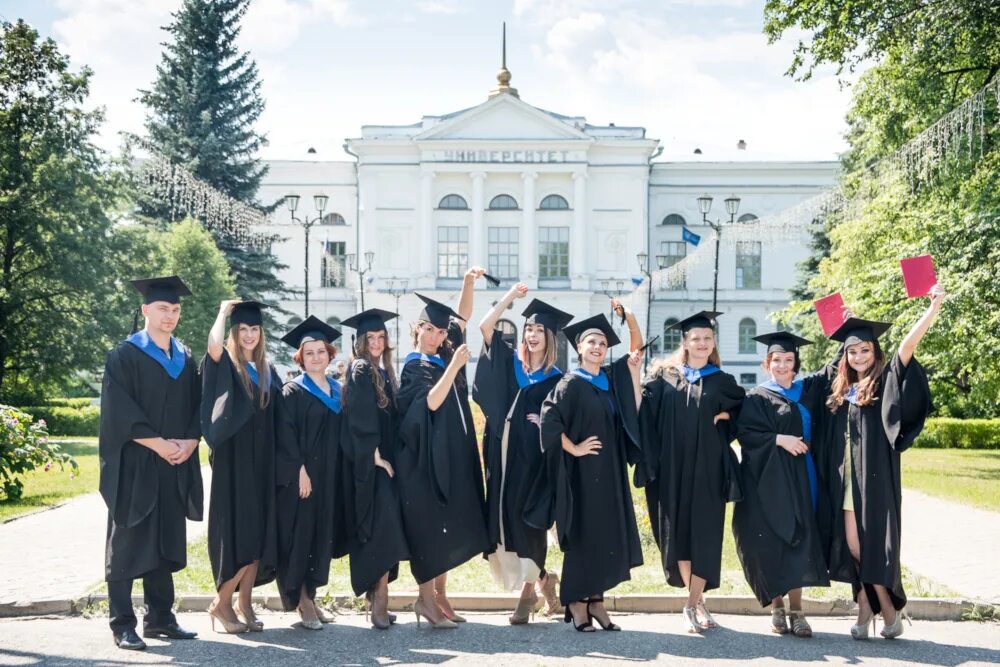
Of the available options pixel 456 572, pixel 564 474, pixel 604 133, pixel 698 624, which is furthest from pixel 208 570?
pixel 604 133

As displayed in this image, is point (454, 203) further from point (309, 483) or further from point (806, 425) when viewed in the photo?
point (806, 425)

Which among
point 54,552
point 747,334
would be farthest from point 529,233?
point 54,552

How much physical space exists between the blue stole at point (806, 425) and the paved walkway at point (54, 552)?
569 centimetres

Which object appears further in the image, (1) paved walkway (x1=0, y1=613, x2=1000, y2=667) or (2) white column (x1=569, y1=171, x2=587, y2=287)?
(2) white column (x1=569, y1=171, x2=587, y2=287)

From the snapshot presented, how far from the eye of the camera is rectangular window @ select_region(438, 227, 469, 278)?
5716cm

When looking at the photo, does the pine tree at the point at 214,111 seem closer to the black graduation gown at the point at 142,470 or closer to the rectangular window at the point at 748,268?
the rectangular window at the point at 748,268

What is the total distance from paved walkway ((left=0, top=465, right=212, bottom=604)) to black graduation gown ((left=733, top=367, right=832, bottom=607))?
526 cm

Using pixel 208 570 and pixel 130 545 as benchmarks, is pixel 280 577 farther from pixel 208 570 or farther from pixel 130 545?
pixel 208 570

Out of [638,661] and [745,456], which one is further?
[745,456]

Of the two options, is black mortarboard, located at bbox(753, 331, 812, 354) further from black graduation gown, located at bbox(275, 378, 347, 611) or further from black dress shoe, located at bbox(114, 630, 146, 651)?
black dress shoe, located at bbox(114, 630, 146, 651)

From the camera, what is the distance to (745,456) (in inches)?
293

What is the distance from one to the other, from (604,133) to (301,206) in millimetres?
18286

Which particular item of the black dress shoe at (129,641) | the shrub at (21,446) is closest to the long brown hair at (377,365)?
the black dress shoe at (129,641)

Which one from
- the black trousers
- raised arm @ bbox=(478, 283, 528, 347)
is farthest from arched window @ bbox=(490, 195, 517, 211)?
the black trousers
